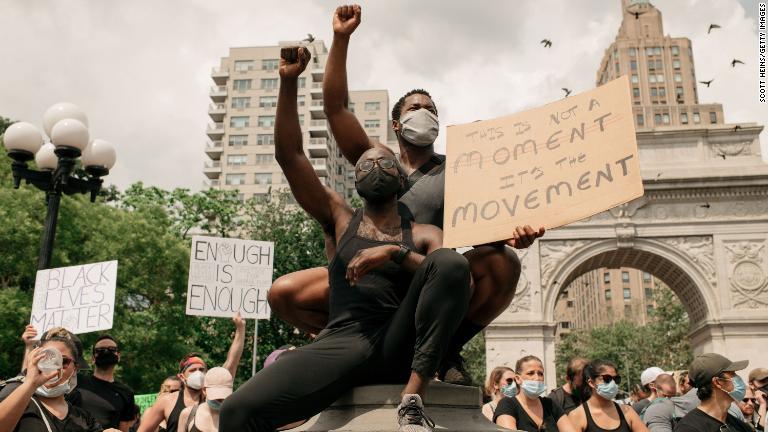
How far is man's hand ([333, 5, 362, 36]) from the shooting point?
10.4 ft

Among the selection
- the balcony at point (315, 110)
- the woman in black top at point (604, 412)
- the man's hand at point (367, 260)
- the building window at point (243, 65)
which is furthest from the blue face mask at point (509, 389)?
the building window at point (243, 65)

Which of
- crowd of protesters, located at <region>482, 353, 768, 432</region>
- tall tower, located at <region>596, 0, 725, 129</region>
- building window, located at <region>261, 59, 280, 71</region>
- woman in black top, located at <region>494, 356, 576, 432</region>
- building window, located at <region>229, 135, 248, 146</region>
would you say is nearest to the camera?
crowd of protesters, located at <region>482, 353, 768, 432</region>

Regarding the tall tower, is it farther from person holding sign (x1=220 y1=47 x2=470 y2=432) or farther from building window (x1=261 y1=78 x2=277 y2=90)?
person holding sign (x1=220 y1=47 x2=470 y2=432)

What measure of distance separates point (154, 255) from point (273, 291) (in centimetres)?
2350

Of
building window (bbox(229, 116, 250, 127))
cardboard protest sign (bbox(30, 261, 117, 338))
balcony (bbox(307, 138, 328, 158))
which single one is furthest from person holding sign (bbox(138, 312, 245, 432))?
building window (bbox(229, 116, 250, 127))

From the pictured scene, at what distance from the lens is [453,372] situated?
10.1 feet

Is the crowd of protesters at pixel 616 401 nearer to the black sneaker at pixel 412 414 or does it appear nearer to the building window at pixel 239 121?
the black sneaker at pixel 412 414

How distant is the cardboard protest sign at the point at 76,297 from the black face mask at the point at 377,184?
19.0 feet

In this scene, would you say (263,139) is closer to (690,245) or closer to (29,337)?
(690,245)

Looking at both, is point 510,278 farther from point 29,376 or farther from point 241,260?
point 241,260

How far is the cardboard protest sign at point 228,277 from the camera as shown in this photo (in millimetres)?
9109

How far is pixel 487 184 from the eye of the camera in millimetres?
3037

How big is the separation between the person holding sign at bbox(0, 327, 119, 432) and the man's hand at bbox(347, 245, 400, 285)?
173cm

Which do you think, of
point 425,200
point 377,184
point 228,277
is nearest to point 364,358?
point 377,184
